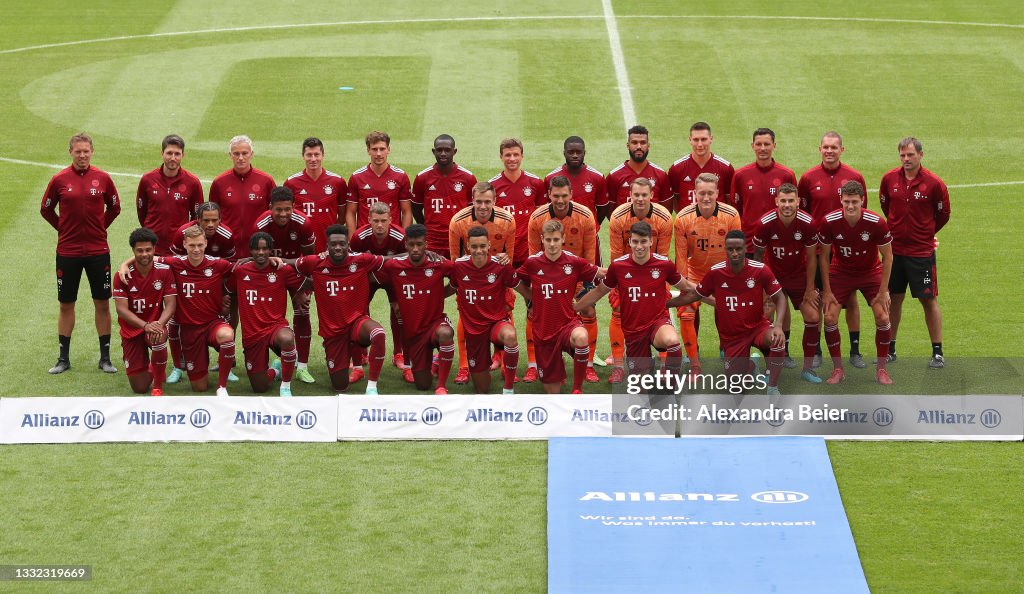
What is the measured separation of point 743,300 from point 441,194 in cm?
343

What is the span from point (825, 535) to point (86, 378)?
292 inches

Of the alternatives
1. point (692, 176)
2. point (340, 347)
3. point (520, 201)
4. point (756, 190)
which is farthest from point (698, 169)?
point (340, 347)

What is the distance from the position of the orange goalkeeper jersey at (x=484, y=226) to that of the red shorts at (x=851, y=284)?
10.4 ft

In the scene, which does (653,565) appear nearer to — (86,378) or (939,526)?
(939,526)

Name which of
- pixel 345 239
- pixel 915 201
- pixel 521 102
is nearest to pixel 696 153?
pixel 915 201

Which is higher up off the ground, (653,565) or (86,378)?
(653,565)

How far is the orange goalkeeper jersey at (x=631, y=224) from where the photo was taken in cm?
1398

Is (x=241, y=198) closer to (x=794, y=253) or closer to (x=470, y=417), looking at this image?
(x=470, y=417)

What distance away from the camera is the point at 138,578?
10.0 meters

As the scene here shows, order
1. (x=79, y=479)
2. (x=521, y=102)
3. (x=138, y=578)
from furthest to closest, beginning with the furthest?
1. (x=521, y=102)
2. (x=79, y=479)
3. (x=138, y=578)

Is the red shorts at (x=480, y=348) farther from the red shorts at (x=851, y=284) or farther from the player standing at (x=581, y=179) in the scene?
the red shorts at (x=851, y=284)

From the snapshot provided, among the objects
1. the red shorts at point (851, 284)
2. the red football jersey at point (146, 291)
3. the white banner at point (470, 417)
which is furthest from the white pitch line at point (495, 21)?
the white banner at point (470, 417)

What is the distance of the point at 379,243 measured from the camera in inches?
551

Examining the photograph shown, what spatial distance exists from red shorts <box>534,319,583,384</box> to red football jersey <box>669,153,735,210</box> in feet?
7.55
